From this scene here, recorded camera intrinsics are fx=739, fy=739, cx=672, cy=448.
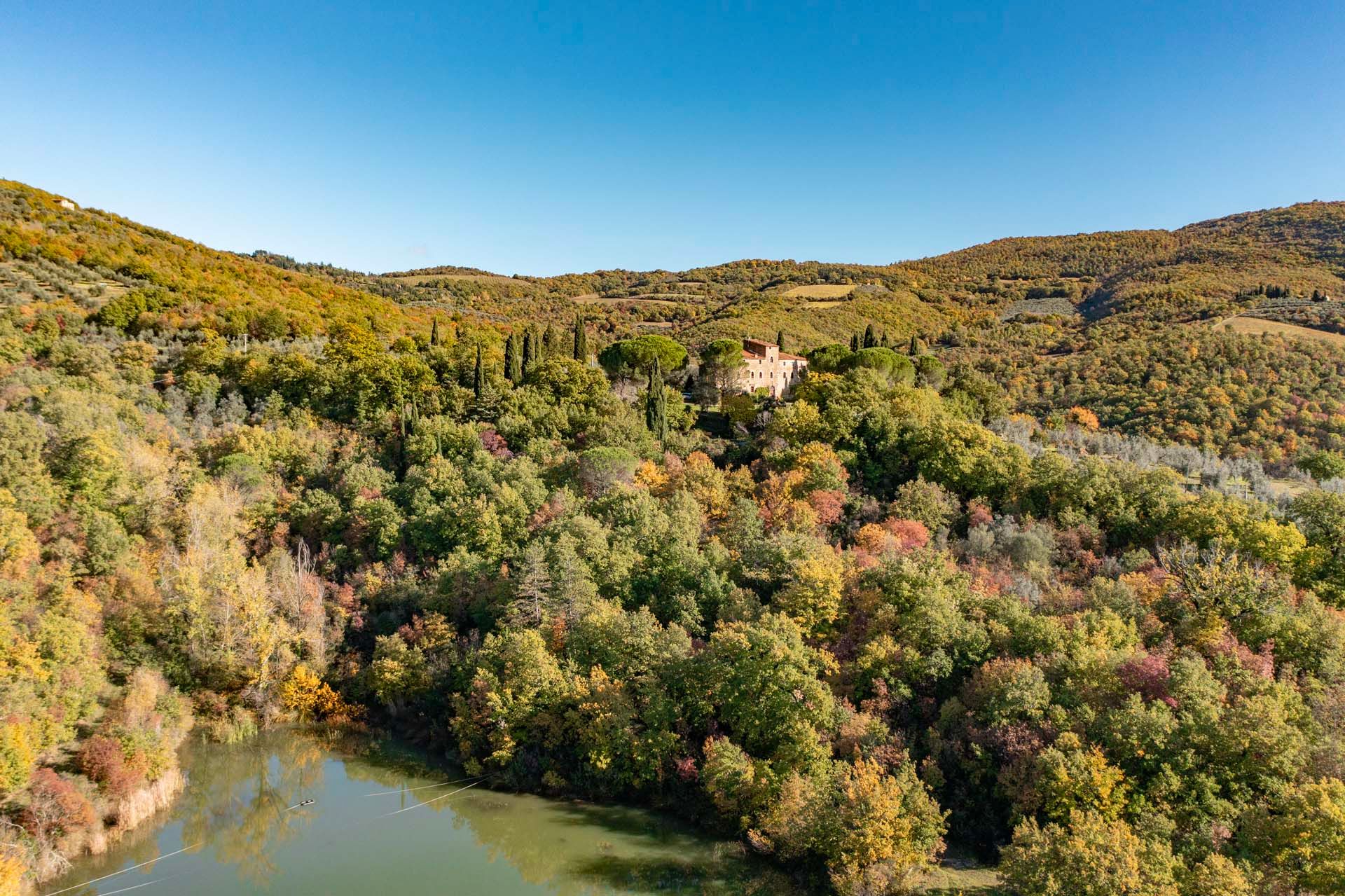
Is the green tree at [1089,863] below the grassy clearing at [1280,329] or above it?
below

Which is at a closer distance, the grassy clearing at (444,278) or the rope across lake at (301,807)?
the rope across lake at (301,807)

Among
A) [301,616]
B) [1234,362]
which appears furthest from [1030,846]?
[1234,362]

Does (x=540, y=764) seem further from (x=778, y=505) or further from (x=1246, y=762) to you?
(x=1246, y=762)

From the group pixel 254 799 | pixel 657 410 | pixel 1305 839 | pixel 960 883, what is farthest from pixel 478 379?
pixel 1305 839

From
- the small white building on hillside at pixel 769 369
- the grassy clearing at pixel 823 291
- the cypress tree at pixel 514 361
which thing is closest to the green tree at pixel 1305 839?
the small white building on hillside at pixel 769 369

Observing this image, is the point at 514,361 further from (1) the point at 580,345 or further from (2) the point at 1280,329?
(2) the point at 1280,329

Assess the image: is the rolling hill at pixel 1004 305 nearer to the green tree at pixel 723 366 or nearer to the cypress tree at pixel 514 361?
the green tree at pixel 723 366

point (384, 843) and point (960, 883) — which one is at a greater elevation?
point (960, 883)

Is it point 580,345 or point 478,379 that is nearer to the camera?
point 478,379
